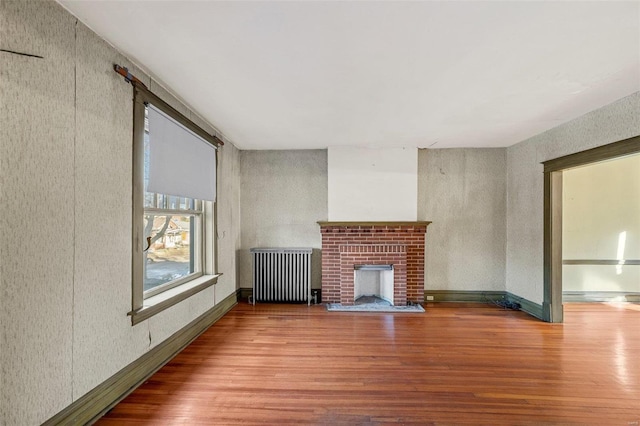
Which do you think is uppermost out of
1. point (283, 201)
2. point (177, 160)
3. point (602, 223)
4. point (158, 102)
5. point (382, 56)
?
point (382, 56)

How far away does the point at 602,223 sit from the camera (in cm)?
454

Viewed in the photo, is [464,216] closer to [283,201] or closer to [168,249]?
[283,201]

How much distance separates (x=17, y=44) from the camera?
4.69 ft

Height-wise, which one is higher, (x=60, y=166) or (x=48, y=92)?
(x=48, y=92)

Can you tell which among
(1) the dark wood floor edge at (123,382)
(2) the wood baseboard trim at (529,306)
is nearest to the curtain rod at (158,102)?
(1) the dark wood floor edge at (123,382)

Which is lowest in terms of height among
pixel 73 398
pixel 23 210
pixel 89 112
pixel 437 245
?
pixel 73 398

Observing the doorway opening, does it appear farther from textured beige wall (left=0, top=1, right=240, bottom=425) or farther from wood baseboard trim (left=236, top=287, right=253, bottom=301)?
textured beige wall (left=0, top=1, right=240, bottom=425)

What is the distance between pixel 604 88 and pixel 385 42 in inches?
87.8

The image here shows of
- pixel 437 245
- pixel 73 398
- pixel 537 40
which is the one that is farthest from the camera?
pixel 437 245

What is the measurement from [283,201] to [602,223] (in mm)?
5203

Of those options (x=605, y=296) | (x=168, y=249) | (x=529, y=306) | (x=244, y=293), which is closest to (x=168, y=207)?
(x=168, y=249)

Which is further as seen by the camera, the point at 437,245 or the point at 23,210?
the point at 437,245

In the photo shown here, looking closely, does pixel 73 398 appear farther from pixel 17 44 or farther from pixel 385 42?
pixel 385 42

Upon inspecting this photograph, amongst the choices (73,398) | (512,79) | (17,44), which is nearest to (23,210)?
(17,44)
